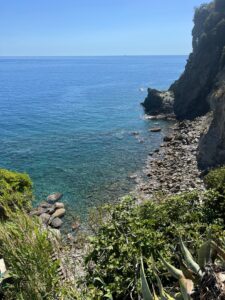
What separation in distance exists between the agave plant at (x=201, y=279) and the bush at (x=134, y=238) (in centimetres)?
131

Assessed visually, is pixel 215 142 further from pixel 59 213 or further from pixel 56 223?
pixel 56 223

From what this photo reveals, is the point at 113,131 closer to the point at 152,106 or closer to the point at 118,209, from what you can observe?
the point at 152,106

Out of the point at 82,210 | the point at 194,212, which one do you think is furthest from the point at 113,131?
the point at 194,212

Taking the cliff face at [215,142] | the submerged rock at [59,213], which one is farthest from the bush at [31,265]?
the cliff face at [215,142]

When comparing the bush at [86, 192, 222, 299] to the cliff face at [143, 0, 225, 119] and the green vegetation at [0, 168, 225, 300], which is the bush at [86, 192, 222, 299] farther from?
the cliff face at [143, 0, 225, 119]

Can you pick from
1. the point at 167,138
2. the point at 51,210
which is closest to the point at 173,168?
the point at 167,138

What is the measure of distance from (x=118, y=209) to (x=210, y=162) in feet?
83.3

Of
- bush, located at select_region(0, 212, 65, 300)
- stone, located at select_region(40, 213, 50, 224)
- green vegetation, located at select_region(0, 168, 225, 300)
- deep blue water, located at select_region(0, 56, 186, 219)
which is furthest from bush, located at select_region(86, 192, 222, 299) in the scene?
deep blue water, located at select_region(0, 56, 186, 219)

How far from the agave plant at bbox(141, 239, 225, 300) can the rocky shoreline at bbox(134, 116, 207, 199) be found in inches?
679

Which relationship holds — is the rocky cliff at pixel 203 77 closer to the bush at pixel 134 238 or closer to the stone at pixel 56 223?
the stone at pixel 56 223

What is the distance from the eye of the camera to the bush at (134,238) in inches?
355

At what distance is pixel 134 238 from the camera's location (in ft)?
33.3

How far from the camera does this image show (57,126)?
2452 inches

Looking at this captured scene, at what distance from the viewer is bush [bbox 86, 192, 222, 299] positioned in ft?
29.6
